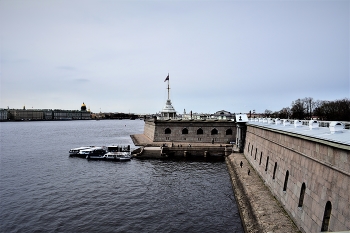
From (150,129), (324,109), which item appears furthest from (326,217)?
(324,109)

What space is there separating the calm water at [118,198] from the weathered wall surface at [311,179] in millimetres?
3675

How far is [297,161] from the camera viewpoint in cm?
1526

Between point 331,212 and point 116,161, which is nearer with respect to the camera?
point 331,212

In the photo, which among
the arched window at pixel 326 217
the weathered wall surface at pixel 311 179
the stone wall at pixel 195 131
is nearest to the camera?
the weathered wall surface at pixel 311 179

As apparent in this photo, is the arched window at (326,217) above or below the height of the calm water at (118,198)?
above

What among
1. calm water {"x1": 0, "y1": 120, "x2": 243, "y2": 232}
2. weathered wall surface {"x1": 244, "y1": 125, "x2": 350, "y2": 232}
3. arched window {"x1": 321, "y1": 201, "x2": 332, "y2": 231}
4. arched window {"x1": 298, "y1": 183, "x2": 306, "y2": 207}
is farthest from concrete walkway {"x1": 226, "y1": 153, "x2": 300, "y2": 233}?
arched window {"x1": 321, "y1": 201, "x2": 332, "y2": 231}

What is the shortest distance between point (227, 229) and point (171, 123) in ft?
114

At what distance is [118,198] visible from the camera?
23359 millimetres

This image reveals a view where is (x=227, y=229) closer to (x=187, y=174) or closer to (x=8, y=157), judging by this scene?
(x=187, y=174)

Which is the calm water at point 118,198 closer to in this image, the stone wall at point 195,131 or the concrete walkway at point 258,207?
the concrete walkway at point 258,207

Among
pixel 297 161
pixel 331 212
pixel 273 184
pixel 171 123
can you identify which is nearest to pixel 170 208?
pixel 273 184

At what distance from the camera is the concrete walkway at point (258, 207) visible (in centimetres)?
1441

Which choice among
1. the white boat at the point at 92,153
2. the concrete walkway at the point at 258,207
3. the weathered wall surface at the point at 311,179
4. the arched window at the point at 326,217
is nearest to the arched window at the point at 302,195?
the weathered wall surface at the point at 311,179

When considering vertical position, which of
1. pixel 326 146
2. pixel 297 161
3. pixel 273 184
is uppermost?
pixel 326 146
